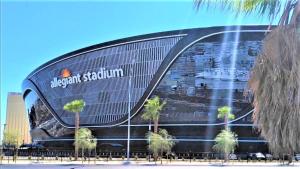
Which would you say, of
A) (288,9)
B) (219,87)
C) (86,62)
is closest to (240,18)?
(288,9)

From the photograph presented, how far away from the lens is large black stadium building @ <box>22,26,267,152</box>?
8119 cm

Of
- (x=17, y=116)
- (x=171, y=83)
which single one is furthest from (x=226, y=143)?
(x=17, y=116)

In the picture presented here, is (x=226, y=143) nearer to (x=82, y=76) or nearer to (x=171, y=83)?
(x=171, y=83)

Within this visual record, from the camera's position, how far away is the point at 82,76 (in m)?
95.3

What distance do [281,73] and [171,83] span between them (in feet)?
249

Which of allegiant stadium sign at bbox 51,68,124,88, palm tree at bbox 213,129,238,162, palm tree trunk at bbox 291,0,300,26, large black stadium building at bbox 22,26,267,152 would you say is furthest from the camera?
allegiant stadium sign at bbox 51,68,124,88

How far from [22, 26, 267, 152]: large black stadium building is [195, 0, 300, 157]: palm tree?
67.9m

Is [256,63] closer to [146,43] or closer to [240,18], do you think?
[240,18]

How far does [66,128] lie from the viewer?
323 feet

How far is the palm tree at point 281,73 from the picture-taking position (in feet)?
27.9

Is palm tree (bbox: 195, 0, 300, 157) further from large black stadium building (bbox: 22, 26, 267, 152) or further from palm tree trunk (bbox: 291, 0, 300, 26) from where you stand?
large black stadium building (bbox: 22, 26, 267, 152)

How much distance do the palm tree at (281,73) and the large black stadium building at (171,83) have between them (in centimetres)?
6793

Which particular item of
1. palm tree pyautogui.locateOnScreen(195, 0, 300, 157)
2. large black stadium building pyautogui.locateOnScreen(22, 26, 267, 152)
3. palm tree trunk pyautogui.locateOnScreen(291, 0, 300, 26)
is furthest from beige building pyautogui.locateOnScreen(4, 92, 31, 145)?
palm tree trunk pyautogui.locateOnScreen(291, 0, 300, 26)

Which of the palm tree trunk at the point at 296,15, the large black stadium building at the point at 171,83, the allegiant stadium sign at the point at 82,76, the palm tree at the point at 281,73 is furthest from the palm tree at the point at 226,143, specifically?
the palm tree trunk at the point at 296,15
